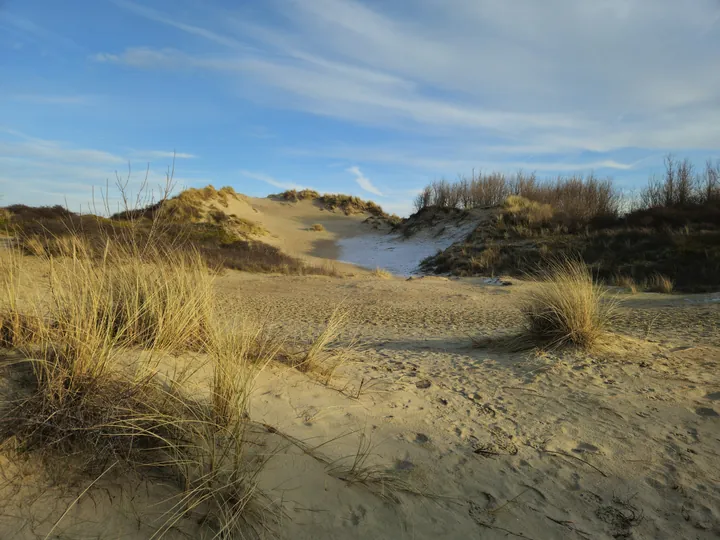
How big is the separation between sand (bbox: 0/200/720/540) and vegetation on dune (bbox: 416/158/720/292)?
9.72 metres

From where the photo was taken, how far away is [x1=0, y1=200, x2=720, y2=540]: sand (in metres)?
1.86

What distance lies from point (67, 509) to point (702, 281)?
15395mm

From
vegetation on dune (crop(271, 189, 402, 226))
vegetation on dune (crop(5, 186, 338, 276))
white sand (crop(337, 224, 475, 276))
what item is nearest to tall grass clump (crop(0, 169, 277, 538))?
vegetation on dune (crop(5, 186, 338, 276))

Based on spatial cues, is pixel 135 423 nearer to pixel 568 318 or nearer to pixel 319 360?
pixel 319 360

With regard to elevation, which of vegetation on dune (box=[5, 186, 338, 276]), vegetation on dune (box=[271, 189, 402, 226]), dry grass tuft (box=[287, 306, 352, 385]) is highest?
vegetation on dune (box=[271, 189, 402, 226])

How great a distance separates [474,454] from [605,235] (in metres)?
19.2

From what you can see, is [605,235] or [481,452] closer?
[481,452]

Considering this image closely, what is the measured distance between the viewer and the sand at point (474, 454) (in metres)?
1.86

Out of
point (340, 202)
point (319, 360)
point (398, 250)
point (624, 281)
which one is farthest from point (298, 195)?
point (319, 360)

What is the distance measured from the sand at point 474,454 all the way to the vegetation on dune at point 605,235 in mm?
9721

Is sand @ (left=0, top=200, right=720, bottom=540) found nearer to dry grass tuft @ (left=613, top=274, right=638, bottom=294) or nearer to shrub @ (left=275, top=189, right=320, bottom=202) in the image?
dry grass tuft @ (left=613, top=274, right=638, bottom=294)

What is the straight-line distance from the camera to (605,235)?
1866cm

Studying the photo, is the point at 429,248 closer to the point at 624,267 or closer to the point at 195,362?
the point at 624,267

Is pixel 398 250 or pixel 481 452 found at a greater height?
pixel 398 250
